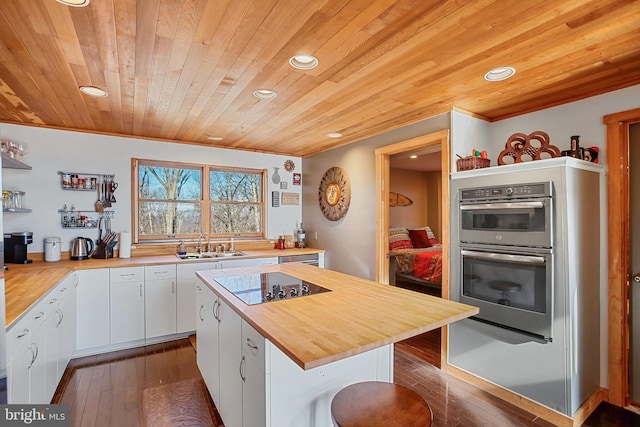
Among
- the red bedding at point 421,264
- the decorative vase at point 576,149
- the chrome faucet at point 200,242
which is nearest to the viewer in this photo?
the decorative vase at point 576,149

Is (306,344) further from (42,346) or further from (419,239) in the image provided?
(419,239)

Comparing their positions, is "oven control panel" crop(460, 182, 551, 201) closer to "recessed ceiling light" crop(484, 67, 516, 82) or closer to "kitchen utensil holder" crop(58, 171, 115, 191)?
"recessed ceiling light" crop(484, 67, 516, 82)

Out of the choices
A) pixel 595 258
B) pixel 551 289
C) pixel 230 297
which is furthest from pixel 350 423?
pixel 595 258

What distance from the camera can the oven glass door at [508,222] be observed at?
2.18m

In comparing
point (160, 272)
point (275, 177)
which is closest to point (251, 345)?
point (160, 272)

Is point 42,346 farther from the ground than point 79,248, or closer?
closer

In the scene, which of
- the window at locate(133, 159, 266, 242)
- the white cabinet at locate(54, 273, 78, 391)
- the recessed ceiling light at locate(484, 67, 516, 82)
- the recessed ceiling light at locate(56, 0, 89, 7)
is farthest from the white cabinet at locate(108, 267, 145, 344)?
the recessed ceiling light at locate(484, 67, 516, 82)

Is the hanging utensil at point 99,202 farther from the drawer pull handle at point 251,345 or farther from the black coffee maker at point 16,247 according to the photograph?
the drawer pull handle at point 251,345

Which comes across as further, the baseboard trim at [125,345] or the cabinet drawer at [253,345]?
the baseboard trim at [125,345]

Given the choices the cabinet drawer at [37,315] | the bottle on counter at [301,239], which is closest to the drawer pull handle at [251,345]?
the cabinet drawer at [37,315]

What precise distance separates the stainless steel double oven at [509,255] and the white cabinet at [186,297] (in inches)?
106

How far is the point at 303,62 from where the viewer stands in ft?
6.50

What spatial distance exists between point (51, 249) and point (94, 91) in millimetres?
1833

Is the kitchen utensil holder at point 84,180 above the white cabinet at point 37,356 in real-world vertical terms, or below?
above
